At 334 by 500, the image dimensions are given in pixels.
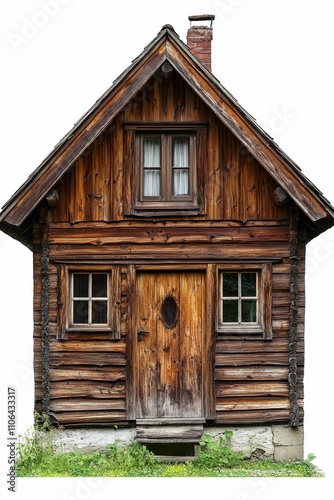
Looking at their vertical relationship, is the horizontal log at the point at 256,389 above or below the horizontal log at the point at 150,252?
below

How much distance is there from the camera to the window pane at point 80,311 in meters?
16.0

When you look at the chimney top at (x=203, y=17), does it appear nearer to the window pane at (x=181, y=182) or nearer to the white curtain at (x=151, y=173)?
the white curtain at (x=151, y=173)

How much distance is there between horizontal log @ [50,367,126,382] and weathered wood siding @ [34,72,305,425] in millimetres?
17

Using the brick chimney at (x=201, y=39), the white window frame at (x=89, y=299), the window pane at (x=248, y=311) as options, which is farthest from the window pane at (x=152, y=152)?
the window pane at (x=248, y=311)

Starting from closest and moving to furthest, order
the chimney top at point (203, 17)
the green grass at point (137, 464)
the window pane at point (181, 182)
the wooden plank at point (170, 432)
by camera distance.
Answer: the green grass at point (137, 464) < the wooden plank at point (170, 432) < the window pane at point (181, 182) < the chimney top at point (203, 17)

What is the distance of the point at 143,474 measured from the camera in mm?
14914

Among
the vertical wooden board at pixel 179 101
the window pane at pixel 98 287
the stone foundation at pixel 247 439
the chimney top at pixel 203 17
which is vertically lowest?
the stone foundation at pixel 247 439

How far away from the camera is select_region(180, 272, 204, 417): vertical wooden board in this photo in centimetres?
1588

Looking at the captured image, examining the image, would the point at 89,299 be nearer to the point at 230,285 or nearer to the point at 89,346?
the point at 89,346

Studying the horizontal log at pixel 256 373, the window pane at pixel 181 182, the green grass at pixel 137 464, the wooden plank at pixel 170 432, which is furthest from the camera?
the window pane at pixel 181 182

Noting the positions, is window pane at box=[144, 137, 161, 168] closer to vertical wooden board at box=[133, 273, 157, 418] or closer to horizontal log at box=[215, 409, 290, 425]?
vertical wooden board at box=[133, 273, 157, 418]

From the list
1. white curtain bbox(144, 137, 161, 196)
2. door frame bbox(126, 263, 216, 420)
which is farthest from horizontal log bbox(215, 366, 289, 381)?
white curtain bbox(144, 137, 161, 196)

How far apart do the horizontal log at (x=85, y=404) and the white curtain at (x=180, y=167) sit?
3.75 metres

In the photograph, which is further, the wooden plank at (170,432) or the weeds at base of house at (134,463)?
the wooden plank at (170,432)
